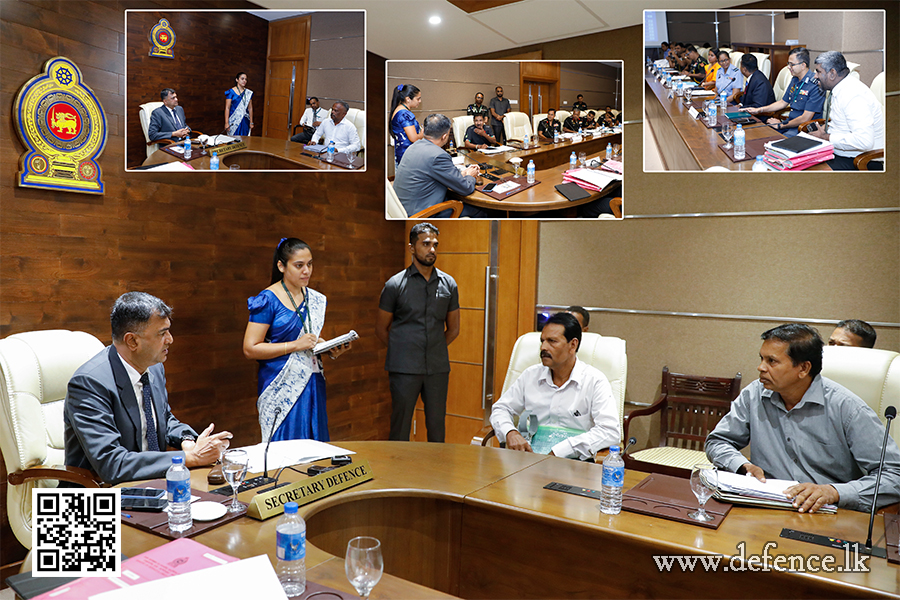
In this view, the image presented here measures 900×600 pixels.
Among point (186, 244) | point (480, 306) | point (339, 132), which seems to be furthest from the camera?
point (480, 306)

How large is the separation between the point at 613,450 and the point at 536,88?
1.71 meters

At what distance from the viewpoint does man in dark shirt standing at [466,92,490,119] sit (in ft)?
9.20

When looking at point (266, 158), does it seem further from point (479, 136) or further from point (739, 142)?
point (739, 142)

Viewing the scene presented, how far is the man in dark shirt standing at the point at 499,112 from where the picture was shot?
2830 millimetres

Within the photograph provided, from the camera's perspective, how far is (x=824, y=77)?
2.60 m

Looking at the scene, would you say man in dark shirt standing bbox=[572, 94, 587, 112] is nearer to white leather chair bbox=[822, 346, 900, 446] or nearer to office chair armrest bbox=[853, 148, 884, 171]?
office chair armrest bbox=[853, 148, 884, 171]

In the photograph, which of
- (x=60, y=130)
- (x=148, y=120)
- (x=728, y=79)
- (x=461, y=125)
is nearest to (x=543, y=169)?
(x=461, y=125)

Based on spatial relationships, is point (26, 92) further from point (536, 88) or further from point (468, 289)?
point (468, 289)

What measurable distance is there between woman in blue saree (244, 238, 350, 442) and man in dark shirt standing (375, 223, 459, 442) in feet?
2.02

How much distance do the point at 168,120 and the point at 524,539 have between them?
237cm

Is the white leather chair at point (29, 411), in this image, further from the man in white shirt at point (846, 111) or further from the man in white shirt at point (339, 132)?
the man in white shirt at point (846, 111)

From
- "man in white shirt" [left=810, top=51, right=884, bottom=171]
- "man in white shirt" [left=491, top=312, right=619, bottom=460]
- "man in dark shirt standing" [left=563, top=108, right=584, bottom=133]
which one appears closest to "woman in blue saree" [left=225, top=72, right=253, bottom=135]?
"man in dark shirt standing" [left=563, top=108, right=584, bottom=133]

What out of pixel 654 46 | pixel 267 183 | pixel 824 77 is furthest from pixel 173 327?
pixel 824 77

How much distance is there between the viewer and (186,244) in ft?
11.6
